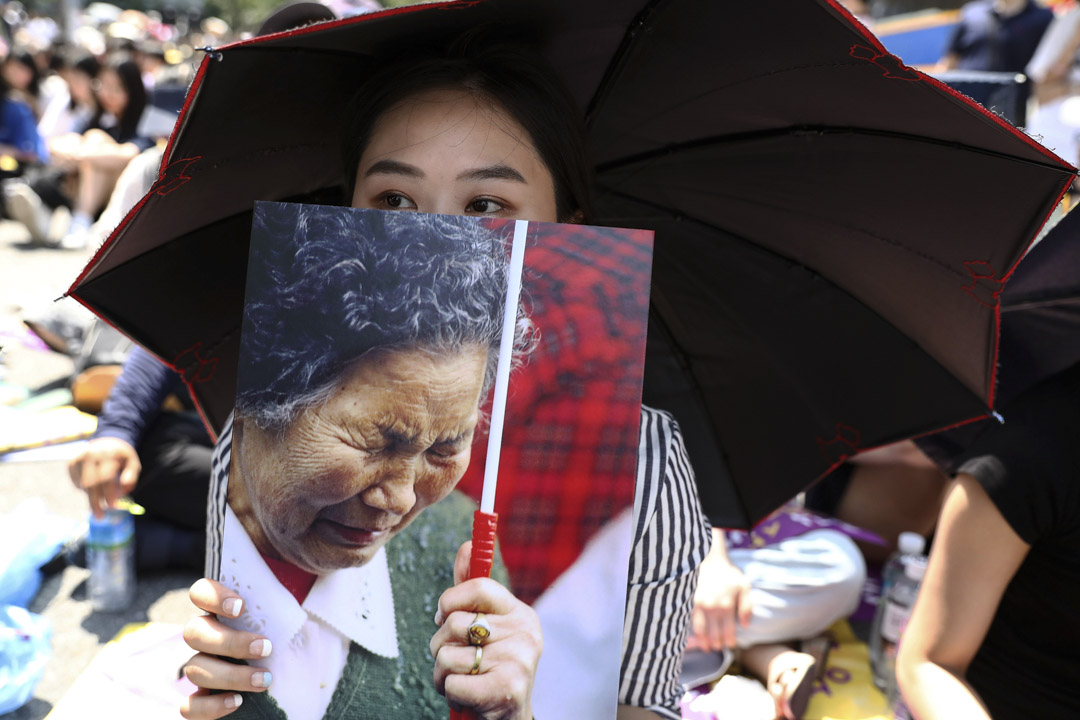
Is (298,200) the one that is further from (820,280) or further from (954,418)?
(954,418)

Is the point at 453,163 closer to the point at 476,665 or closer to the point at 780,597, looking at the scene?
the point at 476,665

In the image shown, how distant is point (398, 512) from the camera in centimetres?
89

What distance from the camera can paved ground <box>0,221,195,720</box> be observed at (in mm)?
2465

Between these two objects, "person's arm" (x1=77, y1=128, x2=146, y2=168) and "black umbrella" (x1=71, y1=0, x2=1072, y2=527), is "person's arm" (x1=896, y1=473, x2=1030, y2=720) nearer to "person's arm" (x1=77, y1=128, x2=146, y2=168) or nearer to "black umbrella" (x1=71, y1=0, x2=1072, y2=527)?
"black umbrella" (x1=71, y1=0, x2=1072, y2=527)

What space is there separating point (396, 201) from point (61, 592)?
2.44 metres

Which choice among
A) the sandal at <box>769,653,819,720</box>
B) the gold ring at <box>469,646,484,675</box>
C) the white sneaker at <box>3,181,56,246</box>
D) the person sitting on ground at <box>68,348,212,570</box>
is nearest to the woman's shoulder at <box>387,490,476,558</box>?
the gold ring at <box>469,646,484,675</box>

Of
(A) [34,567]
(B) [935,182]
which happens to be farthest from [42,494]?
(B) [935,182]

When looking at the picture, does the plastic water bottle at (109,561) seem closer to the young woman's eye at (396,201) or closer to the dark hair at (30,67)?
the young woman's eye at (396,201)

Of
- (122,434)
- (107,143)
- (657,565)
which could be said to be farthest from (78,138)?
(657,565)

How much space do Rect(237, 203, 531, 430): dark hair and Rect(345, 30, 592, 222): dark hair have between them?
0.38 meters

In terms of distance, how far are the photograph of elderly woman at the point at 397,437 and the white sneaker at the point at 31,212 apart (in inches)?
315

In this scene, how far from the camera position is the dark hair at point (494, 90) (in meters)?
1.20

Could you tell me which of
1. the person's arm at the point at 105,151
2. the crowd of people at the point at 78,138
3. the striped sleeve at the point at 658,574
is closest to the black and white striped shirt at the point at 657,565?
the striped sleeve at the point at 658,574

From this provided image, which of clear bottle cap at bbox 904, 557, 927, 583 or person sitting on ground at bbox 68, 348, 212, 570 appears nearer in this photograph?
clear bottle cap at bbox 904, 557, 927, 583
